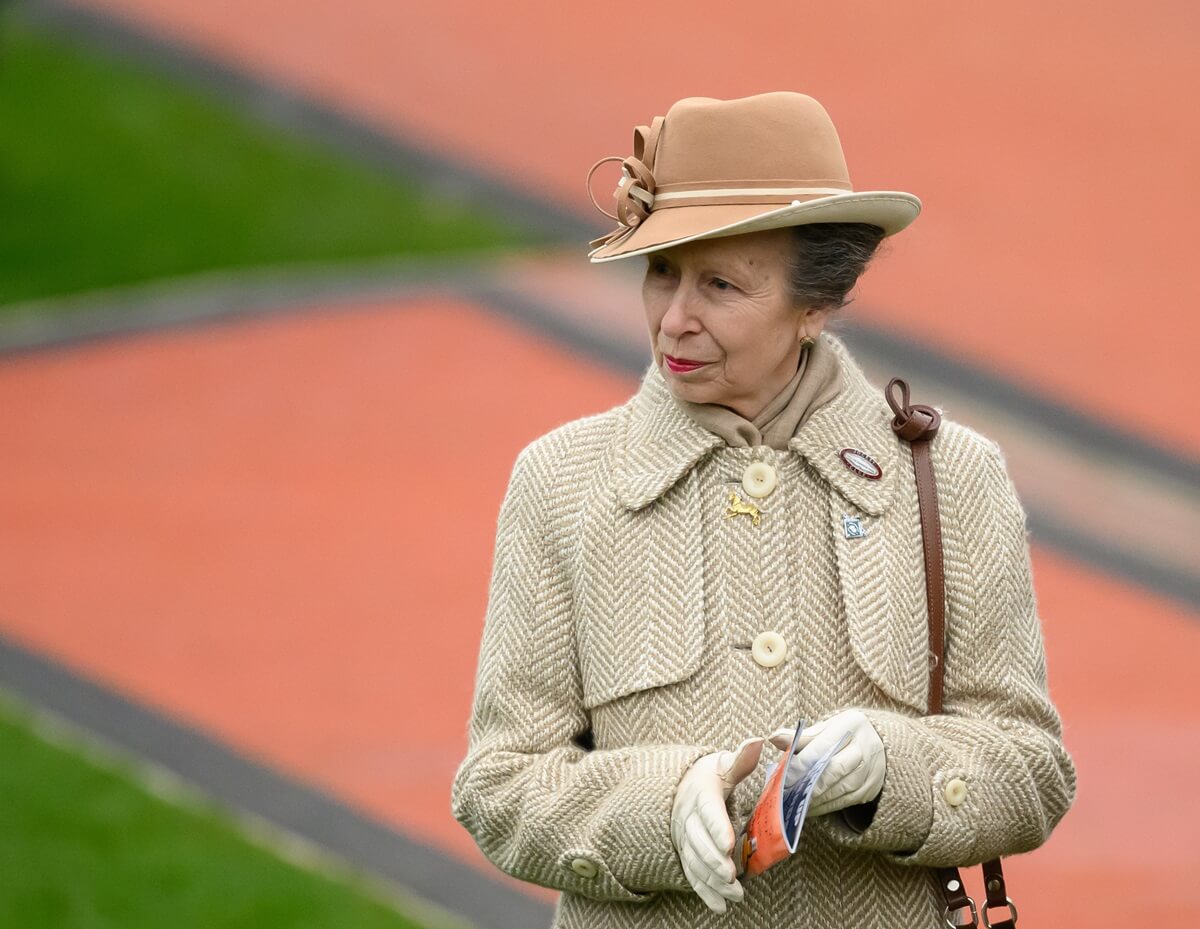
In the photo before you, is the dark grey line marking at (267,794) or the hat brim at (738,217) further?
the dark grey line marking at (267,794)

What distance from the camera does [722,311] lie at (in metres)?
2.96

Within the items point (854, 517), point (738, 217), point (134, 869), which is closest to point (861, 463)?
point (854, 517)

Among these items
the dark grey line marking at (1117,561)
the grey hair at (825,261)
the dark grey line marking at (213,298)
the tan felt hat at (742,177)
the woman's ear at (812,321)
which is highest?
the tan felt hat at (742,177)

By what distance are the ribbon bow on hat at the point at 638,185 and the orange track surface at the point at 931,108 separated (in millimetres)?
A: 8630

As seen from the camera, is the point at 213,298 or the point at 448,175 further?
the point at 448,175

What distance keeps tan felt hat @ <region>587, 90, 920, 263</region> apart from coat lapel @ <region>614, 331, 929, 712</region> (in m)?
0.31

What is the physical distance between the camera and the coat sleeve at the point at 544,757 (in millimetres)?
2842

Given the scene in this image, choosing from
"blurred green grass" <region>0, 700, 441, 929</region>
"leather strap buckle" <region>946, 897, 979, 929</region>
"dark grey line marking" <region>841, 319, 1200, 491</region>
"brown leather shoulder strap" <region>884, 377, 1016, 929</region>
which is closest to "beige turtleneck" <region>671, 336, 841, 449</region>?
"brown leather shoulder strap" <region>884, 377, 1016, 929</region>

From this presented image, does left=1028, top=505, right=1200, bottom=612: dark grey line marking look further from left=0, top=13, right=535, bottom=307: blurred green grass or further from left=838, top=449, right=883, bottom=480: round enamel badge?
left=838, top=449, right=883, bottom=480: round enamel badge

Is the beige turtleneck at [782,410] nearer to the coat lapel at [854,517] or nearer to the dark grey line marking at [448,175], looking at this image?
the coat lapel at [854,517]

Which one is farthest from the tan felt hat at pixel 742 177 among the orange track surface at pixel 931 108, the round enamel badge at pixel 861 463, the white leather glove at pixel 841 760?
the orange track surface at pixel 931 108

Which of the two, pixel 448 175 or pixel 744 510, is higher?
pixel 744 510

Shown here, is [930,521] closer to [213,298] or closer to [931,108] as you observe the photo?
[213,298]

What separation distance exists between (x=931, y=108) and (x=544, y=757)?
1364cm
